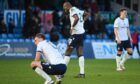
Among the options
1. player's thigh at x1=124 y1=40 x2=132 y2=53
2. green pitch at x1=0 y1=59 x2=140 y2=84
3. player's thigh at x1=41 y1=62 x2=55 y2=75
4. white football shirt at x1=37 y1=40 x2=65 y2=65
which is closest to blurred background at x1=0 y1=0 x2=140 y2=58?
green pitch at x1=0 y1=59 x2=140 y2=84

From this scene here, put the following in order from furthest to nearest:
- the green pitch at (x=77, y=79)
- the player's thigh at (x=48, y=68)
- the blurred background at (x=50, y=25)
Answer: the blurred background at (x=50, y=25) < the green pitch at (x=77, y=79) < the player's thigh at (x=48, y=68)

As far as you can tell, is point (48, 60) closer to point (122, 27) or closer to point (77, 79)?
point (77, 79)

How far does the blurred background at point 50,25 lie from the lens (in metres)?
31.6

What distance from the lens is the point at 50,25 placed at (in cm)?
3534

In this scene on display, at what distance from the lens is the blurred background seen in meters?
31.6

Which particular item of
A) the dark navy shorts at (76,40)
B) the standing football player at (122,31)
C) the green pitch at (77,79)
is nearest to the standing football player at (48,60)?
the green pitch at (77,79)

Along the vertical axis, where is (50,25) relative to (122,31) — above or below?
below

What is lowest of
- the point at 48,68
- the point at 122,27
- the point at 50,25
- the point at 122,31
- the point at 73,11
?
the point at 50,25

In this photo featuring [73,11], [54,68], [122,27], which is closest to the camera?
[54,68]

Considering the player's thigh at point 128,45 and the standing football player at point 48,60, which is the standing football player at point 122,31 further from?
the standing football player at point 48,60

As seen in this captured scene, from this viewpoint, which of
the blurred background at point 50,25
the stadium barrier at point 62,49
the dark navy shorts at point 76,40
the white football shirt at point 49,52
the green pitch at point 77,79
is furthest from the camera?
the blurred background at point 50,25

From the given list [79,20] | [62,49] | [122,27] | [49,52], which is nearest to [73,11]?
[79,20]

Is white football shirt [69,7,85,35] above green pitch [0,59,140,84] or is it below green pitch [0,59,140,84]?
above

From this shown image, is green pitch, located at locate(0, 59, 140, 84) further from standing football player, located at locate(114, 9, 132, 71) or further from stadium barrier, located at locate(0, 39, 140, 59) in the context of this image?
stadium barrier, located at locate(0, 39, 140, 59)
